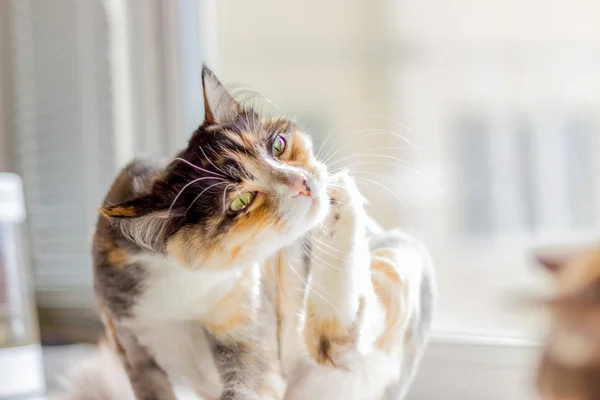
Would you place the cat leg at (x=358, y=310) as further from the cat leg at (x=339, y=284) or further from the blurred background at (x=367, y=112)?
the blurred background at (x=367, y=112)

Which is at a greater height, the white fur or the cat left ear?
the cat left ear

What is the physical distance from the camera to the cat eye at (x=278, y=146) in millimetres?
759

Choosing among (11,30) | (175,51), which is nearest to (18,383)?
(175,51)

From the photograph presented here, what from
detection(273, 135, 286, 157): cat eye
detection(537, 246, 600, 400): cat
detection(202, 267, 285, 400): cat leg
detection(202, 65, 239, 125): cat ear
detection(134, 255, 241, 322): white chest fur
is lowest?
detection(202, 267, 285, 400): cat leg

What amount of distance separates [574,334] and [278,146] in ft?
1.26

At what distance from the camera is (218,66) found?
4.30 ft

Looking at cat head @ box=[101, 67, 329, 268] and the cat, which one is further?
cat head @ box=[101, 67, 329, 268]

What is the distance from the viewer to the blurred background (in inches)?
44.1

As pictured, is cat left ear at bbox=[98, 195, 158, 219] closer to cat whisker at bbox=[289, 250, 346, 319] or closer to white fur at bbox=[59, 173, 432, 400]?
white fur at bbox=[59, 173, 432, 400]

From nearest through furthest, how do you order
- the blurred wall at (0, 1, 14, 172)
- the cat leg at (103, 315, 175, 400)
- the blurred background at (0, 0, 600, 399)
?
the cat leg at (103, 315, 175, 400) < the blurred background at (0, 0, 600, 399) < the blurred wall at (0, 1, 14, 172)

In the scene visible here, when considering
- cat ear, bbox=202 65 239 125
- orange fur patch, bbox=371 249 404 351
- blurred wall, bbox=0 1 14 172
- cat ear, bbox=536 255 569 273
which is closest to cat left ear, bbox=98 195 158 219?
cat ear, bbox=202 65 239 125

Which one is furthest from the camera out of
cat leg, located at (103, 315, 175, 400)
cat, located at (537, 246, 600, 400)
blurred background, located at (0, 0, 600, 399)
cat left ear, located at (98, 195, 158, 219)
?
blurred background, located at (0, 0, 600, 399)

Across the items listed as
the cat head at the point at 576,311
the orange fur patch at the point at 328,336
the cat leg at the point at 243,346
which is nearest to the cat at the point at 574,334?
the cat head at the point at 576,311

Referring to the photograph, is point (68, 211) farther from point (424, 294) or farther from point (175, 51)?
point (424, 294)
